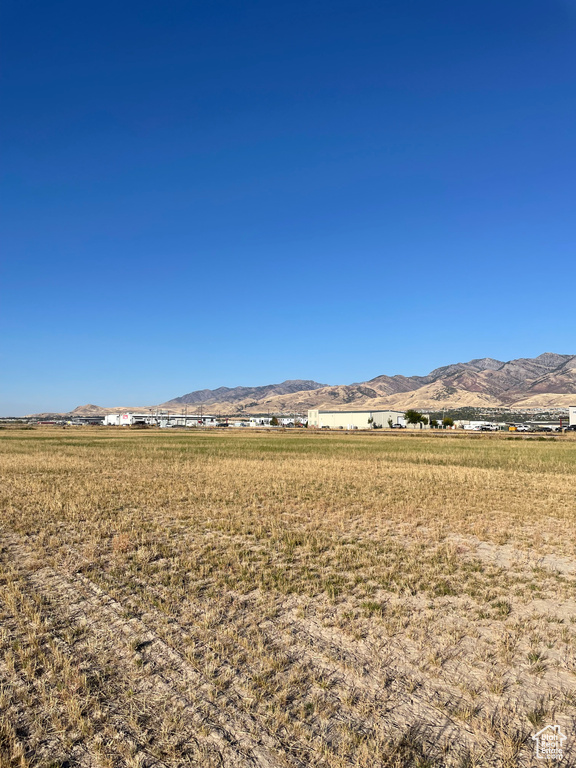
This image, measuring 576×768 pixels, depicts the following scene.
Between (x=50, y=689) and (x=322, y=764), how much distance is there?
3581mm

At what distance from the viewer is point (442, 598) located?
9633 mm

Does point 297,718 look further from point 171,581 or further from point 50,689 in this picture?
point 171,581

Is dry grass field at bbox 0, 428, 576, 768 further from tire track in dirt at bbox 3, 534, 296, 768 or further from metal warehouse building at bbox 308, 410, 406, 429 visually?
metal warehouse building at bbox 308, 410, 406, 429

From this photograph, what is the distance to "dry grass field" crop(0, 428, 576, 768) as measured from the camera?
5160mm

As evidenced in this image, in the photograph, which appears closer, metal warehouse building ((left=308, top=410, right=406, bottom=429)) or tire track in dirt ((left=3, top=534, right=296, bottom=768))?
tire track in dirt ((left=3, top=534, right=296, bottom=768))

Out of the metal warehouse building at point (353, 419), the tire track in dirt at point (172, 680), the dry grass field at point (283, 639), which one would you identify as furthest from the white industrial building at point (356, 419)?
the tire track in dirt at point (172, 680)

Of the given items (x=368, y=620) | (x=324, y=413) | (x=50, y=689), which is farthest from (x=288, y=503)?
(x=324, y=413)

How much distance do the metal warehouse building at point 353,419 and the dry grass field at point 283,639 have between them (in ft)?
458

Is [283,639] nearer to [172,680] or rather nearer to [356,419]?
[172,680]

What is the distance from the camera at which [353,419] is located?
160000mm

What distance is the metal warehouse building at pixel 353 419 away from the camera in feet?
513

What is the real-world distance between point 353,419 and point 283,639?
154m

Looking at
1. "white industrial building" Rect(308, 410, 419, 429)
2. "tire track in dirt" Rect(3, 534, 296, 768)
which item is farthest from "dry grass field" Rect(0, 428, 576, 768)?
"white industrial building" Rect(308, 410, 419, 429)

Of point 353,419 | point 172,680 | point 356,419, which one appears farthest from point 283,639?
point 353,419
